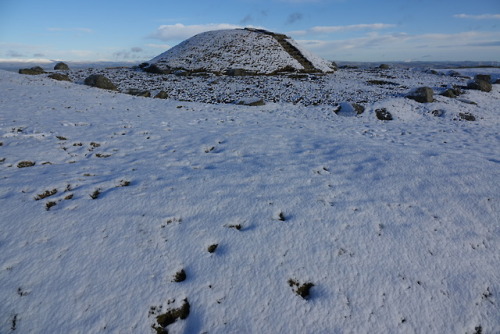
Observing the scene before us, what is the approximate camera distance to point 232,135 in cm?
1143

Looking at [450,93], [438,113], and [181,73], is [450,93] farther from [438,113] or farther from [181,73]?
[181,73]

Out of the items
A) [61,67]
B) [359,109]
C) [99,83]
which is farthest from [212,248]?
[61,67]

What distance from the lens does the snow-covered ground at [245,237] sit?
3895 millimetres

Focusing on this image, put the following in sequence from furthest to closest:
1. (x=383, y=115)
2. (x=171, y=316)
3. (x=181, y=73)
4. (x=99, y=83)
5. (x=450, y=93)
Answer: (x=181, y=73)
(x=99, y=83)
(x=450, y=93)
(x=383, y=115)
(x=171, y=316)

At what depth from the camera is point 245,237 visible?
516 centimetres

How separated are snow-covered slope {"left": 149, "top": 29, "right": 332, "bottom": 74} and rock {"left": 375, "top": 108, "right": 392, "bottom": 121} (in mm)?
23014

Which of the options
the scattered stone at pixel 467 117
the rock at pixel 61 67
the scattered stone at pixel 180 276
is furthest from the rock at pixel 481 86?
the rock at pixel 61 67

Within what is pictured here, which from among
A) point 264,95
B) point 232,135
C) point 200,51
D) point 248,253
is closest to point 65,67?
point 200,51

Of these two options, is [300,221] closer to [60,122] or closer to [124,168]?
[124,168]

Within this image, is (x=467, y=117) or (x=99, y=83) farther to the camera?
(x=99, y=83)

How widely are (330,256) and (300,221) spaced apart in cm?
100

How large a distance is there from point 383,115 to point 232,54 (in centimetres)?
3091

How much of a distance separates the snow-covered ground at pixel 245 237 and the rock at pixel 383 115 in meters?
7.32

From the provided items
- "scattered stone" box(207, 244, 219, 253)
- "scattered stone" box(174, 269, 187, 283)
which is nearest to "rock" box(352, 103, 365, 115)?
"scattered stone" box(207, 244, 219, 253)
